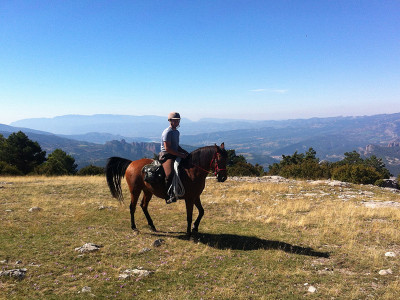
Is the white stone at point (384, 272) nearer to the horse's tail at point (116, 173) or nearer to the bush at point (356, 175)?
the horse's tail at point (116, 173)

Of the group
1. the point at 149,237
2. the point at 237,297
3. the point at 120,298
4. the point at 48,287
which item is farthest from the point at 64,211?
the point at 237,297

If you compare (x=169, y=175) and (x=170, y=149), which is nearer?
(x=170, y=149)

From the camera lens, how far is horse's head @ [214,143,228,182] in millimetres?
7988

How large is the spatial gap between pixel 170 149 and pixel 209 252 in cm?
390

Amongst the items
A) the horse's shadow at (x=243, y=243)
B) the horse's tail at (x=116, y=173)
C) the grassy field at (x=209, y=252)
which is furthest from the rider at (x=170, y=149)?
the horse's tail at (x=116, y=173)

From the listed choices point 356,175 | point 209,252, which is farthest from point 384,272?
point 356,175

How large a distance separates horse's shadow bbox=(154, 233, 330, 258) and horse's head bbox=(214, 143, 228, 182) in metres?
2.40

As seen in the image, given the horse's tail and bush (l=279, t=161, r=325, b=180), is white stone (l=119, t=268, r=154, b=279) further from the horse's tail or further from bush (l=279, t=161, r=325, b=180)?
bush (l=279, t=161, r=325, b=180)

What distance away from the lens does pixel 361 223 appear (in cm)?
974

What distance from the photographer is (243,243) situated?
327 inches

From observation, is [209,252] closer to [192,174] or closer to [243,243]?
[243,243]

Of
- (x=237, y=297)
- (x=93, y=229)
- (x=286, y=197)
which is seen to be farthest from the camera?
(x=286, y=197)

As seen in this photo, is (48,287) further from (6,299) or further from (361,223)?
(361,223)

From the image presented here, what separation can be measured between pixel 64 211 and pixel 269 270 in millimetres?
10972
